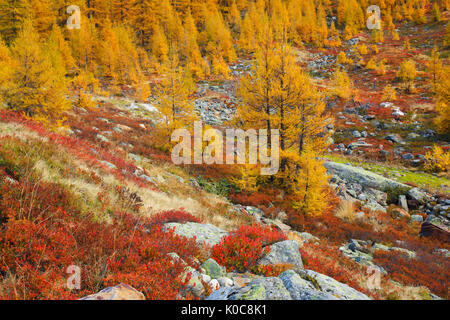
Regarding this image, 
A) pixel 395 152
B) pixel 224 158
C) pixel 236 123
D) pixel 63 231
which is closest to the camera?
pixel 63 231

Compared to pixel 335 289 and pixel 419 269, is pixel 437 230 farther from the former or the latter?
pixel 335 289

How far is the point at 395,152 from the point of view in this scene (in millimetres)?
22344

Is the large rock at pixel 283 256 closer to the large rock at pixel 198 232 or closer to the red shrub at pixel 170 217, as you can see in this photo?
the large rock at pixel 198 232

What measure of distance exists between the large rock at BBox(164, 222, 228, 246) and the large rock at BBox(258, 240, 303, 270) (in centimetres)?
136

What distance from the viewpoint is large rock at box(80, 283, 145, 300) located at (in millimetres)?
2619

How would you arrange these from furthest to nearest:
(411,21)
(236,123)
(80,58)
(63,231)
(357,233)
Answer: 1. (411,21)
2. (80,58)
3. (236,123)
4. (357,233)
5. (63,231)

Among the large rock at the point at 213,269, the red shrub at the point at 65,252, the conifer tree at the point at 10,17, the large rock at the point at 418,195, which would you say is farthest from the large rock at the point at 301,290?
the conifer tree at the point at 10,17

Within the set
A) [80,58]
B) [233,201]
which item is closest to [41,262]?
[233,201]

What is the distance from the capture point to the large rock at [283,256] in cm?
489

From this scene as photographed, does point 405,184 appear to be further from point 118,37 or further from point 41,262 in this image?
point 118,37

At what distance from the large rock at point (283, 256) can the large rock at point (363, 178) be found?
47.0 feet

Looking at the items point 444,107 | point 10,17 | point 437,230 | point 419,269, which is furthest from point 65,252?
point 10,17

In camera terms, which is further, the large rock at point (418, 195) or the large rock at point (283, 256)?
the large rock at point (418, 195)

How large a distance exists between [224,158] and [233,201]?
21.3ft
